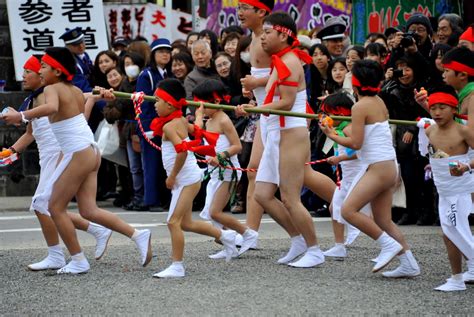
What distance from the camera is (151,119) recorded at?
13.4 m

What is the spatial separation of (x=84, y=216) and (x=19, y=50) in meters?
7.83

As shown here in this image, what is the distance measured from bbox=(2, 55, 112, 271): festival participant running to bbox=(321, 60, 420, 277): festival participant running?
6.82 ft

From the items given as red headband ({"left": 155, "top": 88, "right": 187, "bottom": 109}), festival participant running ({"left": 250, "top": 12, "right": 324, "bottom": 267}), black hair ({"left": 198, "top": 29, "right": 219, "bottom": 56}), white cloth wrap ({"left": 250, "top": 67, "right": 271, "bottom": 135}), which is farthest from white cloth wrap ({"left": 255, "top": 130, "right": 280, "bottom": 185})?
black hair ({"left": 198, "top": 29, "right": 219, "bottom": 56})

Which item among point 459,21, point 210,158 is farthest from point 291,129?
point 459,21

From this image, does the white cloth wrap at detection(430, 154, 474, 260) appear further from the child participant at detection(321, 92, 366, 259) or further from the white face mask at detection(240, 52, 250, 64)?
the white face mask at detection(240, 52, 250, 64)

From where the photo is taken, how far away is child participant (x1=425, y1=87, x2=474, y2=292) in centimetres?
738

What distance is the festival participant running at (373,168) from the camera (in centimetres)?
793

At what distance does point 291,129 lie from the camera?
8.34 meters

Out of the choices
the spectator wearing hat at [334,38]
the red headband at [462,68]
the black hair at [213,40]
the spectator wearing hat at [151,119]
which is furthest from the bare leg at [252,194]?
the black hair at [213,40]

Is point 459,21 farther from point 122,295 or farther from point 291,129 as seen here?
point 122,295

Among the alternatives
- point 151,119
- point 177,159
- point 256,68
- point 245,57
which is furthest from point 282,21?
point 151,119

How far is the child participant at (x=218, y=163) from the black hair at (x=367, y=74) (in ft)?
4.96

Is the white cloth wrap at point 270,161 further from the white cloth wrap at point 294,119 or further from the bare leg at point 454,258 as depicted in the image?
the bare leg at point 454,258

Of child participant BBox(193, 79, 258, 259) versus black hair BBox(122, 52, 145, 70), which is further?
black hair BBox(122, 52, 145, 70)
